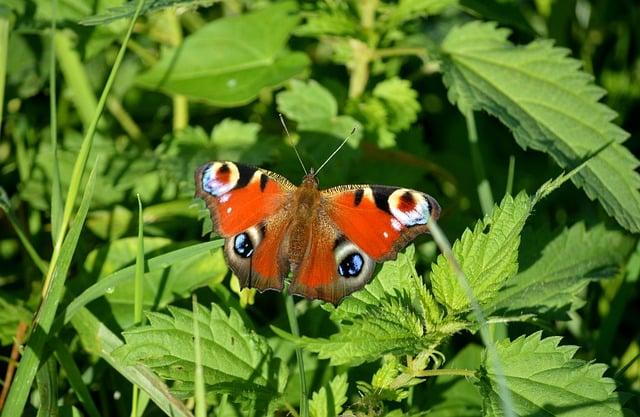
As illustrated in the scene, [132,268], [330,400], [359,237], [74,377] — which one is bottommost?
[74,377]

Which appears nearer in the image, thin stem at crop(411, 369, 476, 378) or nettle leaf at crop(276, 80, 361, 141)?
thin stem at crop(411, 369, 476, 378)

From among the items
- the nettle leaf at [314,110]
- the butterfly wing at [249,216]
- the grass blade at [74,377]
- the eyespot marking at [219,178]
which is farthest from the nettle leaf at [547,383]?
the nettle leaf at [314,110]

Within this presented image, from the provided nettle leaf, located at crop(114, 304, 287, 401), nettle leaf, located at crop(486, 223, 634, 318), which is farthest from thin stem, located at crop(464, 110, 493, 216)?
nettle leaf, located at crop(114, 304, 287, 401)

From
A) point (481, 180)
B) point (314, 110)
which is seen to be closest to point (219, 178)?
point (314, 110)

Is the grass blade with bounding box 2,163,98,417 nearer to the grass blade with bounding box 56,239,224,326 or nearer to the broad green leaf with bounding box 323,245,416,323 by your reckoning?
the grass blade with bounding box 56,239,224,326

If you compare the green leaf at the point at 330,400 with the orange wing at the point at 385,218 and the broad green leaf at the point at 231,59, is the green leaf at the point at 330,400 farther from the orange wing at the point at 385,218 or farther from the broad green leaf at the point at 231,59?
the broad green leaf at the point at 231,59

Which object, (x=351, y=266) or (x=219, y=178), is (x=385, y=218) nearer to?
(x=351, y=266)

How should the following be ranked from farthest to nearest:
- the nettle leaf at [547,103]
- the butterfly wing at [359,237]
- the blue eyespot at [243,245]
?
the nettle leaf at [547,103] → the blue eyespot at [243,245] → the butterfly wing at [359,237]
